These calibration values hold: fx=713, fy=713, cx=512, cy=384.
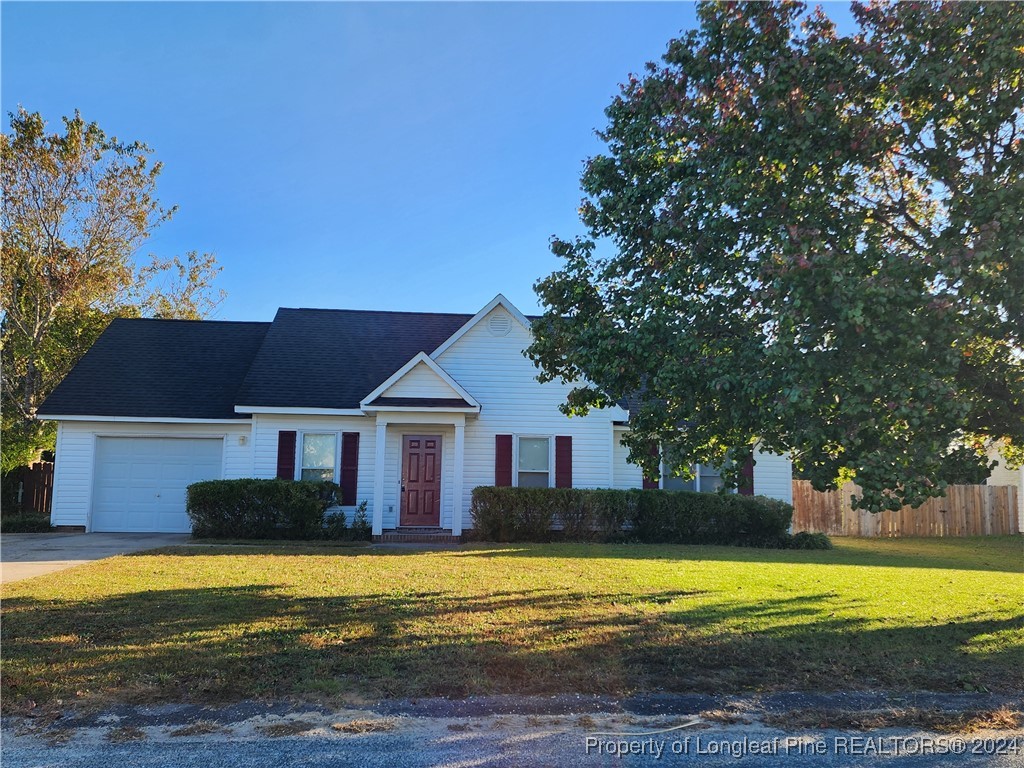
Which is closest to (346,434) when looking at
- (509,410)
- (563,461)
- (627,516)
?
(509,410)

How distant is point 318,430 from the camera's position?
54.0ft

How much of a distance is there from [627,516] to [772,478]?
4544 mm

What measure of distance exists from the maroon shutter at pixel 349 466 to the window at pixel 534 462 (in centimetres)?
374

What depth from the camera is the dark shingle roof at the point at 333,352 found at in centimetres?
1645

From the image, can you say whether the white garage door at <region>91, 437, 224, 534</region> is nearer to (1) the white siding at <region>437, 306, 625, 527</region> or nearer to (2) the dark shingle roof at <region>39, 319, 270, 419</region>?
(2) the dark shingle roof at <region>39, 319, 270, 419</region>

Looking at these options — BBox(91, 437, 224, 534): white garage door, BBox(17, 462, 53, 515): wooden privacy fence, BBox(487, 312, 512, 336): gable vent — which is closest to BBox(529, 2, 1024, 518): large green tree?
BBox(487, 312, 512, 336): gable vent

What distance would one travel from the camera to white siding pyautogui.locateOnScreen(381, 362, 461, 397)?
15.6m

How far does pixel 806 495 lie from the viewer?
69.4 feet

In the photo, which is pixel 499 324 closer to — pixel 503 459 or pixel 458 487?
pixel 503 459

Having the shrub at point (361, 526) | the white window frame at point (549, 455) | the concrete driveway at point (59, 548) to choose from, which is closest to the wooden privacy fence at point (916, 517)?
the white window frame at point (549, 455)

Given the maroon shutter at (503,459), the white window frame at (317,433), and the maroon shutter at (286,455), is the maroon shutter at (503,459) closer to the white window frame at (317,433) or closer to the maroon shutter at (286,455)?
the white window frame at (317,433)

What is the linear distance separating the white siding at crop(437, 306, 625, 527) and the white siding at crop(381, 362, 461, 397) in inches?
45.0

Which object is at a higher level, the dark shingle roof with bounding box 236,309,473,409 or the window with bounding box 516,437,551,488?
the dark shingle roof with bounding box 236,309,473,409

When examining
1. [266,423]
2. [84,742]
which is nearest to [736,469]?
[84,742]
